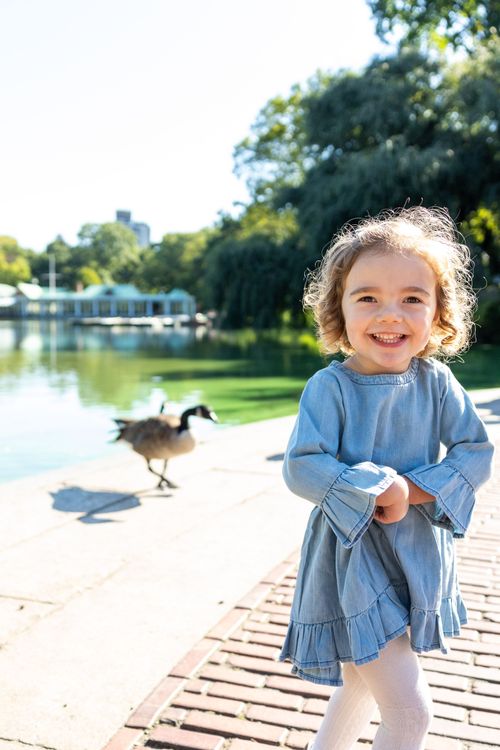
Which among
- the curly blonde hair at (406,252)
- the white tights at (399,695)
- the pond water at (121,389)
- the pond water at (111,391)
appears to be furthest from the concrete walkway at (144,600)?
the pond water at (121,389)

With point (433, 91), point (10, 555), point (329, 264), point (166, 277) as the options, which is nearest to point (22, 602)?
point (10, 555)

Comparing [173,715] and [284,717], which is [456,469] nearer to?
[284,717]

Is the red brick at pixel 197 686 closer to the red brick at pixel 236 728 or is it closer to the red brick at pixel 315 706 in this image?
the red brick at pixel 236 728

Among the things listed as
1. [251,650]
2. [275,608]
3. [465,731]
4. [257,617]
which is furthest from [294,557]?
[465,731]

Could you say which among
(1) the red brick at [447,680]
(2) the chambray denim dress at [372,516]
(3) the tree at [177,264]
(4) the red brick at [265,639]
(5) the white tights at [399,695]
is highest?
(3) the tree at [177,264]

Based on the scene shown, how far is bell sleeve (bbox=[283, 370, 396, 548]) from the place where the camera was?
158 cm

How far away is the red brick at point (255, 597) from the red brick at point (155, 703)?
0.67 metres

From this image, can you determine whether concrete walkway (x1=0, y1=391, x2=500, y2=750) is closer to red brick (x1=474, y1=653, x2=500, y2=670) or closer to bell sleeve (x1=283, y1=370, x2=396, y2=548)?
red brick (x1=474, y1=653, x2=500, y2=670)

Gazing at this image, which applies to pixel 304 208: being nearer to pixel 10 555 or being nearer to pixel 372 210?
pixel 372 210

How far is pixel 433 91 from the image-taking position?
25859mm

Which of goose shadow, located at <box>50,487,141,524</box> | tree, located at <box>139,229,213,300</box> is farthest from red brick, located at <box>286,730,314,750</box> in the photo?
tree, located at <box>139,229,213,300</box>

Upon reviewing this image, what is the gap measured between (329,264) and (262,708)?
150 cm

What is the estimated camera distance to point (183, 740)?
2.28 m

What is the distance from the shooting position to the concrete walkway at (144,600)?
2424 millimetres
